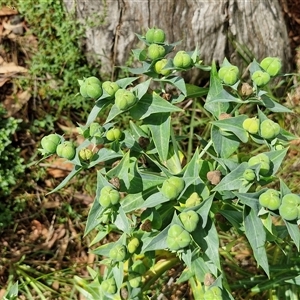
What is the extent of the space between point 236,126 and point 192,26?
118cm

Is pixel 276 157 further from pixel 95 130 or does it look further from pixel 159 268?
pixel 159 268

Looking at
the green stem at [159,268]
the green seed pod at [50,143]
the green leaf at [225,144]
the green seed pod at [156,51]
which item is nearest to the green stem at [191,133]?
the green stem at [159,268]

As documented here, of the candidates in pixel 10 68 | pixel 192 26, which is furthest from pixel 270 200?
pixel 10 68

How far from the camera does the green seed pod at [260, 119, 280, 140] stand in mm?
1486

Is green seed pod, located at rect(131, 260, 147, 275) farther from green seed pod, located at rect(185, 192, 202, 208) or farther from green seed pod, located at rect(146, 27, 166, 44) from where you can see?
green seed pod, located at rect(146, 27, 166, 44)

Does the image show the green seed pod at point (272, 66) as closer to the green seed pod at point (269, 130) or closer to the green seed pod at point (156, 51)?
the green seed pod at point (269, 130)

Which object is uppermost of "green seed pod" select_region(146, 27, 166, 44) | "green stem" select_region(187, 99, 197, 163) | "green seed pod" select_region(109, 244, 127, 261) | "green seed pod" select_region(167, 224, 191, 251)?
"green seed pod" select_region(146, 27, 166, 44)

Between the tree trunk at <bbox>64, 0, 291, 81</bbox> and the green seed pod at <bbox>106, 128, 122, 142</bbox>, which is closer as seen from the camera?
the green seed pod at <bbox>106, 128, 122, 142</bbox>

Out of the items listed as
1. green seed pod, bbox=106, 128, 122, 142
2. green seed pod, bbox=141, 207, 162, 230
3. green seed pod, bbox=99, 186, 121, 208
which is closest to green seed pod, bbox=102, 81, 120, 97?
green seed pod, bbox=106, 128, 122, 142

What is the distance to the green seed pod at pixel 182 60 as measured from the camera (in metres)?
1.55

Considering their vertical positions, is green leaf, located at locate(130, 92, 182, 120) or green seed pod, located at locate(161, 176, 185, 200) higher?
green leaf, located at locate(130, 92, 182, 120)

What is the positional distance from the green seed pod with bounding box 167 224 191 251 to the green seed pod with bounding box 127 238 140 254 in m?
0.30

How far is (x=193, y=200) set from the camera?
1.53m

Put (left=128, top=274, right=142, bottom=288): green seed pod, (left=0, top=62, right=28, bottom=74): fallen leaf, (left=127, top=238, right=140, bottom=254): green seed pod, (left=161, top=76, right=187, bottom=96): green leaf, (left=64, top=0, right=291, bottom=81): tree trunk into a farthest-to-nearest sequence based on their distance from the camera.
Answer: (left=0, top=62, right=28, bottom=74): fallen leaf → (left=64, top=0, right=291, bottom=81): tree trunk → (left=128, top=274, right=142, bottom=288): green seed pod → (left=127, top=238, right=140, bottom=254): green seed pod → (left=161, top=76, right=187, bottom=96): green leaf
